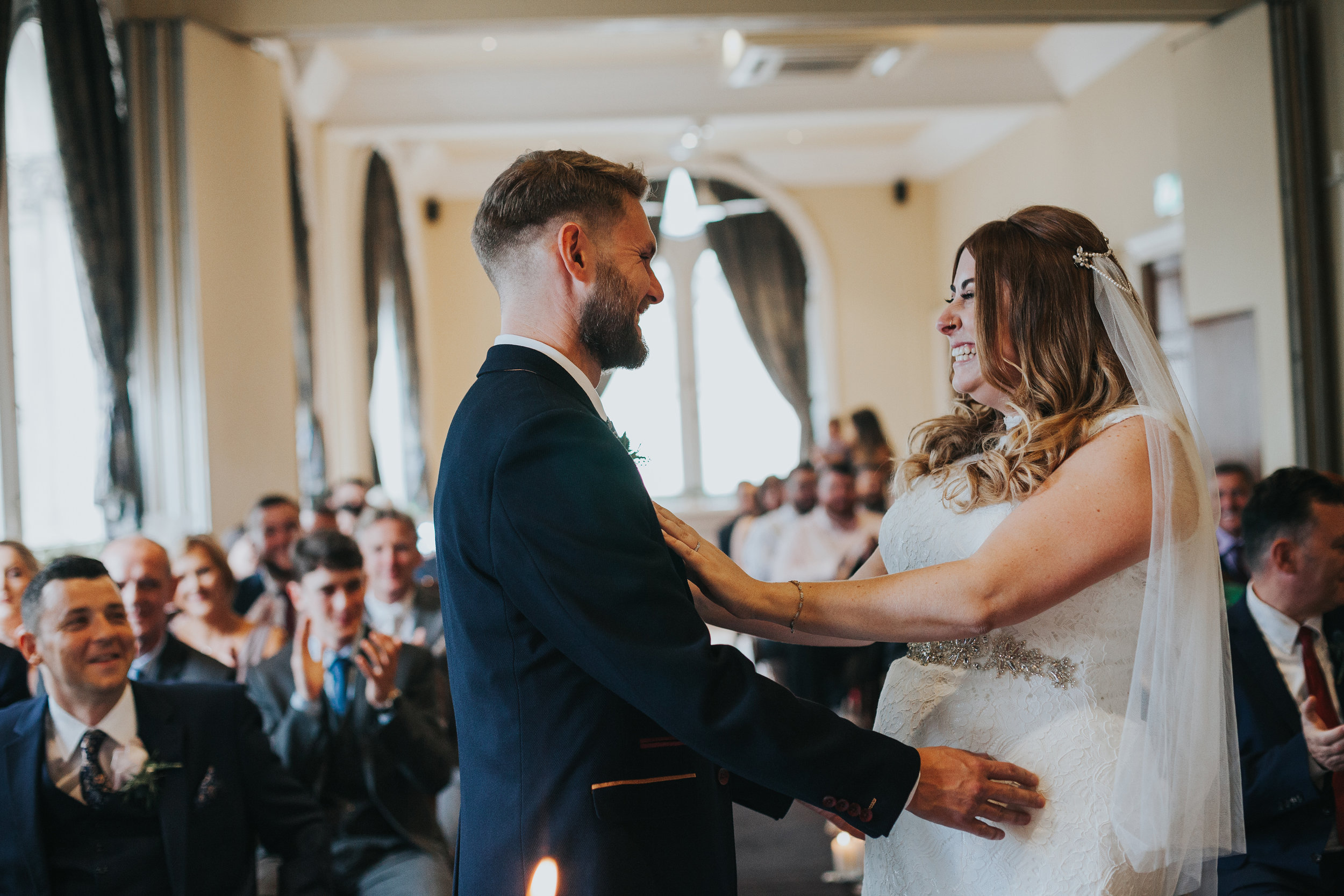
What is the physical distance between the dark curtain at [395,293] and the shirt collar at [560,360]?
354 inches

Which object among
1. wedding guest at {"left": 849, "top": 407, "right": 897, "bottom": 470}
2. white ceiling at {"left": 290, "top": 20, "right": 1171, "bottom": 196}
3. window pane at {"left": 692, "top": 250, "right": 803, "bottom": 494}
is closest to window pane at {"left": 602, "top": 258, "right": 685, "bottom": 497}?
window pane at {"left": 692, "top": 250, "right": 803, "bottom": 494}

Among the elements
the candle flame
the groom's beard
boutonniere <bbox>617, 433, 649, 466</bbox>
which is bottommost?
the candle flame

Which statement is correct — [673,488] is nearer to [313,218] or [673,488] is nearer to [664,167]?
[664,167]

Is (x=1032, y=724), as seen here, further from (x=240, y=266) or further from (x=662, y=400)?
(x=662, y=400)

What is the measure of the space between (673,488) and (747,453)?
972mm

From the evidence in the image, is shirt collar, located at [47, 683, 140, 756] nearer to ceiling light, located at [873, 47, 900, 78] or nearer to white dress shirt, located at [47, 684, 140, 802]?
white dress shirt, located at [47, 684, 140, 802]

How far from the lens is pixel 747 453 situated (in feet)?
45.4

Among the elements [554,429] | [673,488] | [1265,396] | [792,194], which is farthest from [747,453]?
[554,429]

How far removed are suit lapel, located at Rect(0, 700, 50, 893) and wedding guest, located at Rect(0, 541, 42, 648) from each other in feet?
3.55

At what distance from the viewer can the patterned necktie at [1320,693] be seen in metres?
2.70

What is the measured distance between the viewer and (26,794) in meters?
2.53

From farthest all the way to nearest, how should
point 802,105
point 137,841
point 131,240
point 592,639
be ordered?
point 802,105, point 131,240, point 137,841, point 592,639

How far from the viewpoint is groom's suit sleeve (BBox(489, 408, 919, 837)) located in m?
1.55

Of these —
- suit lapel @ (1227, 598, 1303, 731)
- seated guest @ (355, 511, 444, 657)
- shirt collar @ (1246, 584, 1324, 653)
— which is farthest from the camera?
seated guest @ (355, 511, 444, 657)
